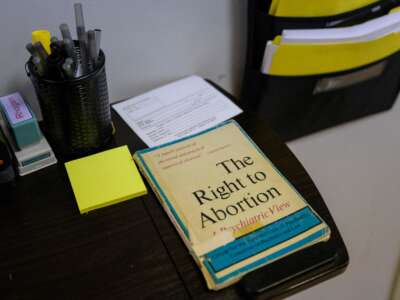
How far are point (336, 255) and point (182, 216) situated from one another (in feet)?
0.70

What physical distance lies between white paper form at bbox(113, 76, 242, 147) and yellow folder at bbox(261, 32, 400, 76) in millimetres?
123

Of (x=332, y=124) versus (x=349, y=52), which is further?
(x=332, y=124)

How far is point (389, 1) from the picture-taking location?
31.7 inches

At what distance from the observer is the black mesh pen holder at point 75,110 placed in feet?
1.88

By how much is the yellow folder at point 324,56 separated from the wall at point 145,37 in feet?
0.35

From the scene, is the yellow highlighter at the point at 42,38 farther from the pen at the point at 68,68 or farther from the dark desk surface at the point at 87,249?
the dark desk surface at the point at 87,249

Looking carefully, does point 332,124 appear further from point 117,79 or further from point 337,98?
point 117,79

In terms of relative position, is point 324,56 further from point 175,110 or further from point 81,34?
point 81,34

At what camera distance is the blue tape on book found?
525 millimetres

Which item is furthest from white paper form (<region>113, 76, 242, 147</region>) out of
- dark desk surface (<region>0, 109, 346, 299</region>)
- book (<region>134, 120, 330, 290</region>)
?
dark desk surface (<region>0, 109, 346, 299</region>)

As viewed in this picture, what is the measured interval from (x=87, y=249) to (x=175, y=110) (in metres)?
0.31

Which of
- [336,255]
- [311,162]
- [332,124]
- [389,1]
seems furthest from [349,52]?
[336,255]

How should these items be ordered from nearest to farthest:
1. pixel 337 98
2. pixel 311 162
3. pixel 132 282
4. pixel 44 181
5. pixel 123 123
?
pixel 132 282, pixel 44 181, pixel 123 123, pixel 337 98, pixel 311 162

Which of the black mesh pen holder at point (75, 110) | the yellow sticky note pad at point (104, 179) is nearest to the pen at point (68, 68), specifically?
the black mesh pen holder at point (75, 110)
